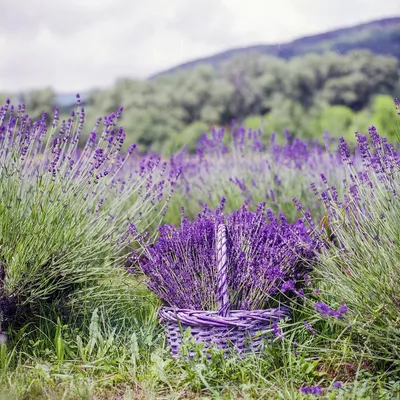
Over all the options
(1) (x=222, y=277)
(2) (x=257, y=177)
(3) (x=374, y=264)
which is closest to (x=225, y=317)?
(1) (x=222, y=277)

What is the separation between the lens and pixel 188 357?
219 centimetres

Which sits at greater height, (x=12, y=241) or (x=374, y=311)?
(x=12, y=241)

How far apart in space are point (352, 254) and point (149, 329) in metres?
1.02

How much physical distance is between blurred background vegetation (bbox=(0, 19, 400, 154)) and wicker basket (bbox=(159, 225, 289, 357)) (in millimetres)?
17664

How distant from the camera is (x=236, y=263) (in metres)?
2.52

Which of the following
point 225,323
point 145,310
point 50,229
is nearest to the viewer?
point 225,323

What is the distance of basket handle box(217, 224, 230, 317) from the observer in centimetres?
223

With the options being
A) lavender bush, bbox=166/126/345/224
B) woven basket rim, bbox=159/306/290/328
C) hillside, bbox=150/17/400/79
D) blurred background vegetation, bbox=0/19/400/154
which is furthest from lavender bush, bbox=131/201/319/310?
hillside, bbox=150/17/400/79

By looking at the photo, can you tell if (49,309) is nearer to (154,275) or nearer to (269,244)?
(154,275)

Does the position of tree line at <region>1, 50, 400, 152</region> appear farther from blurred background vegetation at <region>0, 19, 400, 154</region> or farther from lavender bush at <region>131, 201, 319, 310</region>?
lavender bush at <region>131, 201, 319, 310</region>

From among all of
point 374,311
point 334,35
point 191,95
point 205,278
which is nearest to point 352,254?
point 374,311

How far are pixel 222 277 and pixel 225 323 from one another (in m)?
0.19

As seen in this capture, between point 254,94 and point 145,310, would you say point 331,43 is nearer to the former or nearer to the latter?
point 254,94

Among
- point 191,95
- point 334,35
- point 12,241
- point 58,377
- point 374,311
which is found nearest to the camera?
point 374,311
